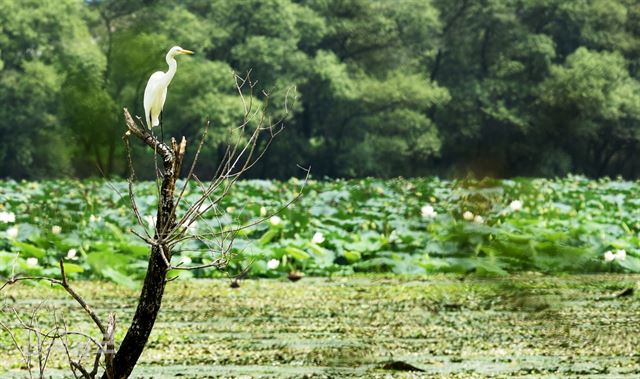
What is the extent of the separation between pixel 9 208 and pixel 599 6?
28748 millimetres

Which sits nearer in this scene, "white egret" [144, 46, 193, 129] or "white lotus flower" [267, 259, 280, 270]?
"white egret" [144, 46, 193, 129]

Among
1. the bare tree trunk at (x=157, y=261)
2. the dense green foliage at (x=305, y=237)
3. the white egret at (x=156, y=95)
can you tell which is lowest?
the dense green foliage at (x=305, y=237)

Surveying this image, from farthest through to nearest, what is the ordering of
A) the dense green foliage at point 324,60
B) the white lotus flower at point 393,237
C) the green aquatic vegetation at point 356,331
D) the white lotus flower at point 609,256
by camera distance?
1. the dense green foliage at point 324,60
2. the white lotus flower at point 393,237
3. the white lotus flower at point 609,256
4. the green aquatic vegetation at point 356,331

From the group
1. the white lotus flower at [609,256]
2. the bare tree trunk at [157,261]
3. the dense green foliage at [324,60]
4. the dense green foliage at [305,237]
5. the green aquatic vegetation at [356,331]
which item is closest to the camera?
the bare tree trunk at [157,261]

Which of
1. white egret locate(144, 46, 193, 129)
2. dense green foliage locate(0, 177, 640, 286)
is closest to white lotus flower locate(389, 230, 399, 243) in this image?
dense green foliage locate(0, 177, 640, 286)

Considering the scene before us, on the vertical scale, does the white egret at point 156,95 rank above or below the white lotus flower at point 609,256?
above

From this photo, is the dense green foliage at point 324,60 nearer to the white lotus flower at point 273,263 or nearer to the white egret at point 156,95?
the white lotus flower at point 273,263

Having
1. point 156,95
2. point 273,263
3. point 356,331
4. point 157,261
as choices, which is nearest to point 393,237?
point 273,263

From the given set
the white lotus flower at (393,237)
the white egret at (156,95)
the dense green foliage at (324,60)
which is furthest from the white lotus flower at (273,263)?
the dense green foliage at (324,60)

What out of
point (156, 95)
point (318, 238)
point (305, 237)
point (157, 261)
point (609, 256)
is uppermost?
point (156, 95)

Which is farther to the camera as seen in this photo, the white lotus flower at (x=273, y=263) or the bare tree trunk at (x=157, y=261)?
the white lotus flower at (x=273, y=263)

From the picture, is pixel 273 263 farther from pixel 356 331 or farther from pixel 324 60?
pixel 324 60

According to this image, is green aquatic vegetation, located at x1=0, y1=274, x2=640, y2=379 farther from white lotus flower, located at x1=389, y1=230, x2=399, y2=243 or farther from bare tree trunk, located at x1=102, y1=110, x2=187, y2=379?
white lotus flower, located at x1=389, y1=230, x2=399, y2=243

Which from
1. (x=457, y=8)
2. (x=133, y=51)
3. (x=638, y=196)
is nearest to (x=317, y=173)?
(x=457, y=8)
